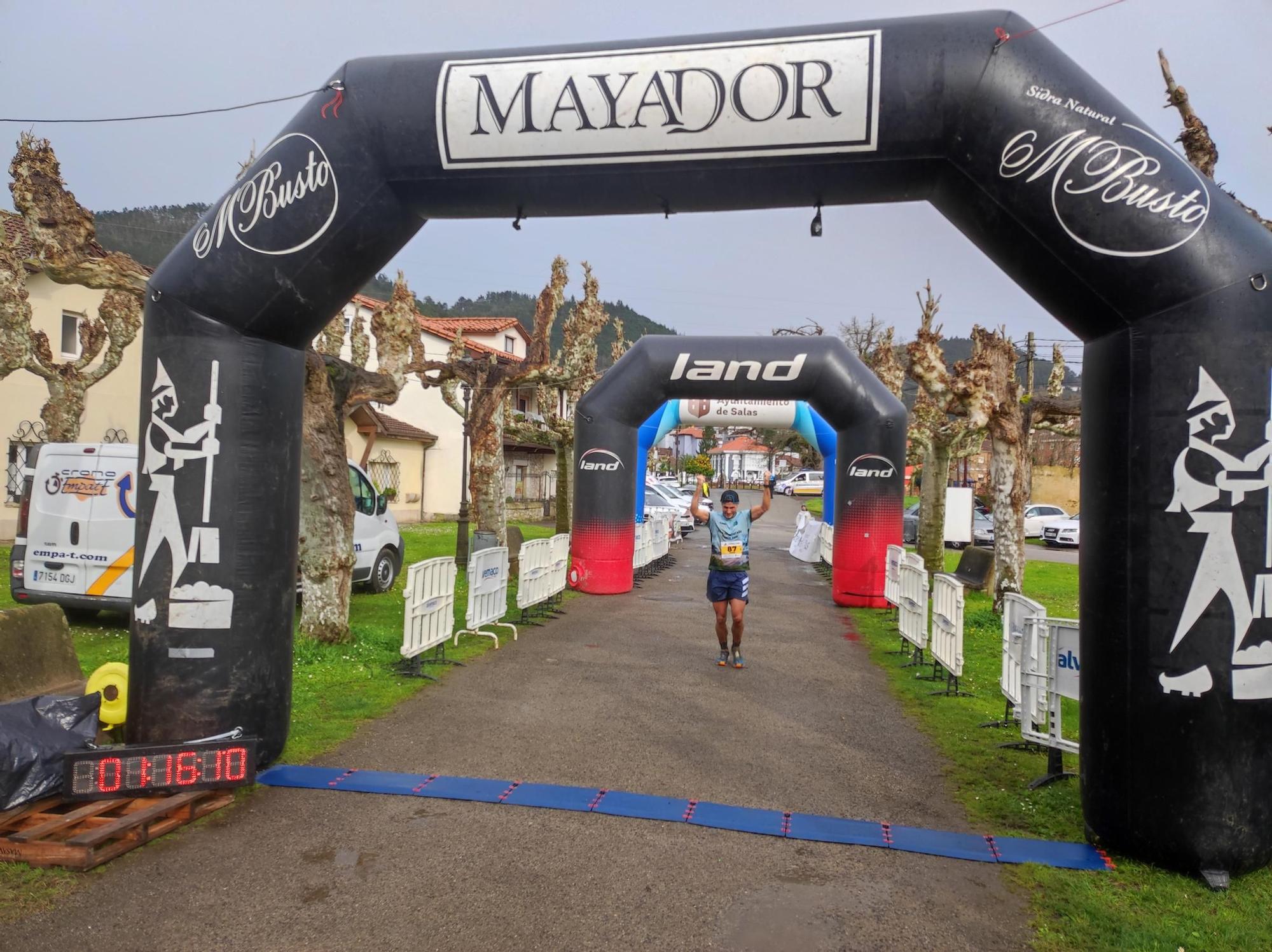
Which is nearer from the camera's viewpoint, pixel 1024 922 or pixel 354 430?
pixel 1024 922

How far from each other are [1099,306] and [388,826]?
4.48 metres

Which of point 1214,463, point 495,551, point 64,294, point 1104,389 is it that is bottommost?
point 495,551

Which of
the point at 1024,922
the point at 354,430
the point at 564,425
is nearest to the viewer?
the point at 1024,922

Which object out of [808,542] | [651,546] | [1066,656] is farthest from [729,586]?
[808,542]

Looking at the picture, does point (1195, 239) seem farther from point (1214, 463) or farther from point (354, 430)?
point (354, 430)

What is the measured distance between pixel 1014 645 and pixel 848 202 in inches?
137

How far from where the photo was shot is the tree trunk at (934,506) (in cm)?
1742

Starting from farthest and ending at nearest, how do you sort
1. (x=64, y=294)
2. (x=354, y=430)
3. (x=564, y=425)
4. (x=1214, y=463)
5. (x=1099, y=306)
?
(x=354, y=430) → (x=64, y=294) → (x=564, y=425) → (x=1099, y=306) → (x=1214, y=463)

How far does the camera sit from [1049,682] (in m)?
5.74

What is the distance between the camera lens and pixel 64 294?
70.6ft

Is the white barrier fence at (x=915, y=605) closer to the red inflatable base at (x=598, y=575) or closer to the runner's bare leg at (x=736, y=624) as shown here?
the runner's bare leg at (x=736, y=624)

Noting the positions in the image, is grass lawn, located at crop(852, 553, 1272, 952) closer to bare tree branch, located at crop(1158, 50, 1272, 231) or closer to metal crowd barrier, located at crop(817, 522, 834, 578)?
bare tree branch, located at crop(1158, 50, 1272, 231)

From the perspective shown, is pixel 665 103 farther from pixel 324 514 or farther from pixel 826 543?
pixel 826 543

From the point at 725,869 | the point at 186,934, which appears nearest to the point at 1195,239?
the point at 725,869
